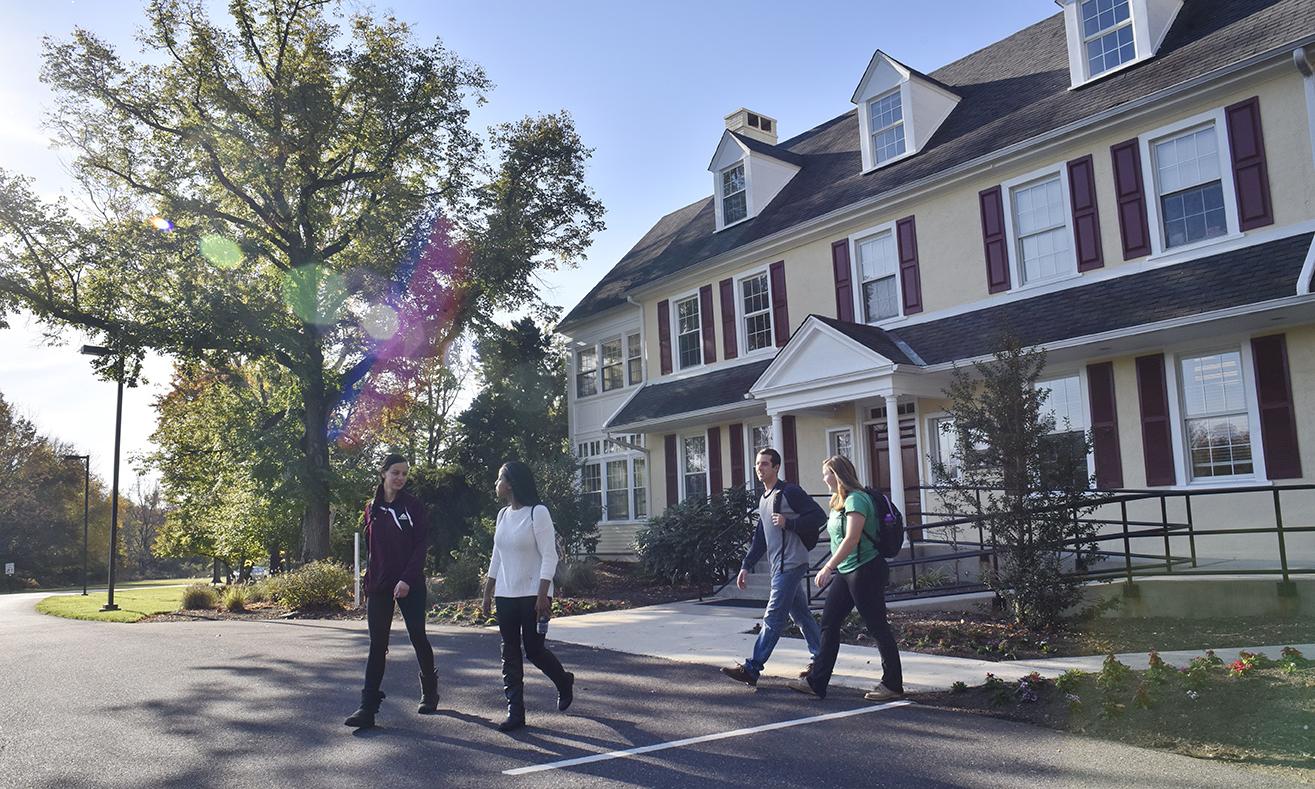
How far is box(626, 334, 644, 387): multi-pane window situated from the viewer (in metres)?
23.1

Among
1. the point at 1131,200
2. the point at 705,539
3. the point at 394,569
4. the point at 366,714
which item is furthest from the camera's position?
the point at 705,539

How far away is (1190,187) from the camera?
12359 mm

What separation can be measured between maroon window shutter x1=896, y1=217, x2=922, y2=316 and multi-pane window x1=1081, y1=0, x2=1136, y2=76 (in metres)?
3.69

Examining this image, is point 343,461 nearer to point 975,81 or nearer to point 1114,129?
point 975,81

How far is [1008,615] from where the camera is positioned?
32.0ft

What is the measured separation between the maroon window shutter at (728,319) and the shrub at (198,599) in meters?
13.4

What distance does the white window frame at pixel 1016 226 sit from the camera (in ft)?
44.9

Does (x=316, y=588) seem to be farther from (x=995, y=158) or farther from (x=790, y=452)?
(x=995, y=158)

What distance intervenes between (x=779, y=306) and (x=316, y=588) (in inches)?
422

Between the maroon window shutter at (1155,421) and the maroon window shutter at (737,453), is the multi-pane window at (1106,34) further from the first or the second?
the maroon window shutter at (737,453)

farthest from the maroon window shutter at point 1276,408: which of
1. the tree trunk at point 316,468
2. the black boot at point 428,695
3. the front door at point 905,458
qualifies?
the tree trunk at point 316,468

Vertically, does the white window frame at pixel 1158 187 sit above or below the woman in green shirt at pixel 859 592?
above

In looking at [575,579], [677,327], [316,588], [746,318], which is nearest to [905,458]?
[746,318]

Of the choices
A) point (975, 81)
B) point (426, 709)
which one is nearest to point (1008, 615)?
point (426, 709)
